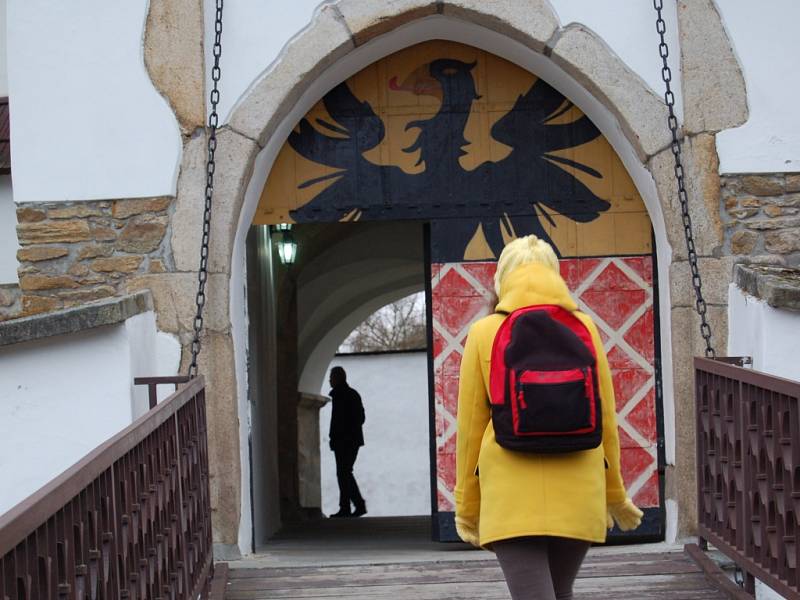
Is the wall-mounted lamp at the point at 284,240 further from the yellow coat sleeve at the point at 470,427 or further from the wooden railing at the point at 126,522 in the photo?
the yellow coat sleeve at the point at 470,427

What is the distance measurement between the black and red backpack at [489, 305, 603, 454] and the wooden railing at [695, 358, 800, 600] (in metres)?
0.81

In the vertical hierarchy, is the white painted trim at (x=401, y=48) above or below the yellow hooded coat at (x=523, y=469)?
above

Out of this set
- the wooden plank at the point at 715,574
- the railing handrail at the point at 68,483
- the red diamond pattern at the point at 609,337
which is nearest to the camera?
the railing handrail at the point at 68,483

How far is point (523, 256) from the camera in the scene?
11.5 ft

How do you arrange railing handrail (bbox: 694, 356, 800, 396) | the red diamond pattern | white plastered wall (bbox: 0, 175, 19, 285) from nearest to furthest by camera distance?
railing handrail (bbox: 694, 356, 800, 396), the red diamond pattern, white plastered wall (bbox: 0, 175, 19, 285)

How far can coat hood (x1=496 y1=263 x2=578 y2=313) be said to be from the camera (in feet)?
11.3

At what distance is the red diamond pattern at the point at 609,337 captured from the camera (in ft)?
21.6

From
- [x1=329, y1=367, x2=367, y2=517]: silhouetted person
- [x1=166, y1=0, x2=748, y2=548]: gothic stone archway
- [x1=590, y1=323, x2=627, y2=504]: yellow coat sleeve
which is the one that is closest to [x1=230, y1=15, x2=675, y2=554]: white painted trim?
[x1=166, y1=0, x2=748, y2=548]: gothic stone archway

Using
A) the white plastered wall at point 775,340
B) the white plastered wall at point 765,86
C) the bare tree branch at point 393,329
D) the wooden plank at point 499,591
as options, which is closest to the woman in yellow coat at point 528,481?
the wooden plank at point 499,591

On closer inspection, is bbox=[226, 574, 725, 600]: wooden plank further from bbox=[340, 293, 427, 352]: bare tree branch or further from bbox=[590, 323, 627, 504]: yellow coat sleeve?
bbox=[340, 293, 427, 352]: bare tree branch

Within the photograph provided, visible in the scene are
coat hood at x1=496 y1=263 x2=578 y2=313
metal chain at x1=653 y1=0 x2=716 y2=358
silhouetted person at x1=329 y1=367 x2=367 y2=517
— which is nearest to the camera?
coat hood at x1=496 y1=263 x2=578 y2=313

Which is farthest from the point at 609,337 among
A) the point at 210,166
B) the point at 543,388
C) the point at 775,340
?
the point at 543,388

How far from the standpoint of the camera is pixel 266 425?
→ 27.5 ft

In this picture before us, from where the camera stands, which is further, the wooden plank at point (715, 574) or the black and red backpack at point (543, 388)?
the wooden plank at point (715, 574)
